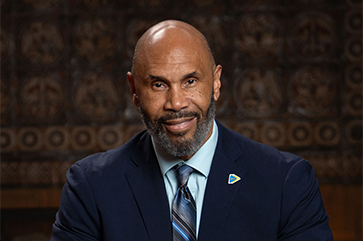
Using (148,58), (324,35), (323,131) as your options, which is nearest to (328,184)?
(323,131)

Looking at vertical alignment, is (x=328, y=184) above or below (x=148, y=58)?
below

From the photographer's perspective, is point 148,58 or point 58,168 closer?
point 148,58

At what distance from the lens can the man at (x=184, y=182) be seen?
1612mm

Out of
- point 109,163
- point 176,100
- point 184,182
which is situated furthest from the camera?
point 109,163

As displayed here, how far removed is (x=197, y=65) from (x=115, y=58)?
2.67m

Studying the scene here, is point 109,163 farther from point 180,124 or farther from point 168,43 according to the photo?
point 168,43

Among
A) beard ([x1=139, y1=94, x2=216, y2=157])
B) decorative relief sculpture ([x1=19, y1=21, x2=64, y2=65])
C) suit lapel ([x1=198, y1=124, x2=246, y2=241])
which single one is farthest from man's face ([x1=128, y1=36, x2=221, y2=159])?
decorative relief sculpture ([x1=19, y1=21, x2=64, y2=65])

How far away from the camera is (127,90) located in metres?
4.16

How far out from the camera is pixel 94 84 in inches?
165

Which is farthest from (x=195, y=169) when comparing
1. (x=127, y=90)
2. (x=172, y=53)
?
(x=127, y=90)

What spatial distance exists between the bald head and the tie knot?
1.39 feet

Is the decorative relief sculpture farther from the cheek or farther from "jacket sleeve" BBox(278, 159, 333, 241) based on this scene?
"jacket sleeve" BBox(278, 159, 333, 241)

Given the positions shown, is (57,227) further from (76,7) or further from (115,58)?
(76,7)

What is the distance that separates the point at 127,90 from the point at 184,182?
2.58 meters
